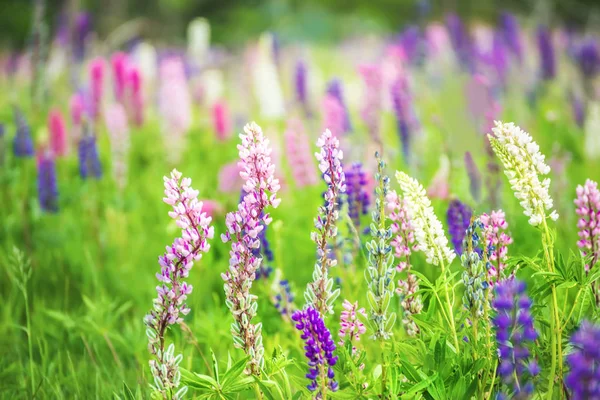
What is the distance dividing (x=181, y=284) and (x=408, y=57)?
191 inches

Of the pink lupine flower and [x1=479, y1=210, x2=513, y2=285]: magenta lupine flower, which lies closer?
[x1=479, y1=210, x2=513, y2=285]: magenta lupine flower

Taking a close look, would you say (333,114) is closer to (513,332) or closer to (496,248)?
(496,248)

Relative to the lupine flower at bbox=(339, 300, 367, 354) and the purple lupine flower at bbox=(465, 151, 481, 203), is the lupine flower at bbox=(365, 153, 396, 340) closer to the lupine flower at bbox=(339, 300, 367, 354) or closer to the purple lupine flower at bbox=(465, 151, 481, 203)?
the lupine flower at bbox=(339, 300, 367, 354)

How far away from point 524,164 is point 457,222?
1.98 feet

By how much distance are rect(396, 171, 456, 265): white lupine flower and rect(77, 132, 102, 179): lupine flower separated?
2247mm

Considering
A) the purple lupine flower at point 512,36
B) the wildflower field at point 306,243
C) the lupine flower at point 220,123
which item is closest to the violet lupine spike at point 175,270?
the wildflower field at point 306,243

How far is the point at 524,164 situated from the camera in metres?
1.28

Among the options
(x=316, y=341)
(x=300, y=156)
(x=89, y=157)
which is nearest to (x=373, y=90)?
(x=300, y=156)

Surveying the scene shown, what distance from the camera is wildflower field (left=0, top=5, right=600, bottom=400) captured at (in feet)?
4.23

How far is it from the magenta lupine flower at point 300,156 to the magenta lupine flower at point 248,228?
6.98 ft

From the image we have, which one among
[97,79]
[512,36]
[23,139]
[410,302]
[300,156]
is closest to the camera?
[410,302]

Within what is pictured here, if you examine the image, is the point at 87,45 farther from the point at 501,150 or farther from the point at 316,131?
the point at 501,150

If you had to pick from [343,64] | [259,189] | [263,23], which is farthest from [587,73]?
[263,23]

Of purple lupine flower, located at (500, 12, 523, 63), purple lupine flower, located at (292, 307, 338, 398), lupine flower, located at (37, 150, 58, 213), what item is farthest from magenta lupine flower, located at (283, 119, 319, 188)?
purple lupine flower, located at (500, 12, 523, 63)
